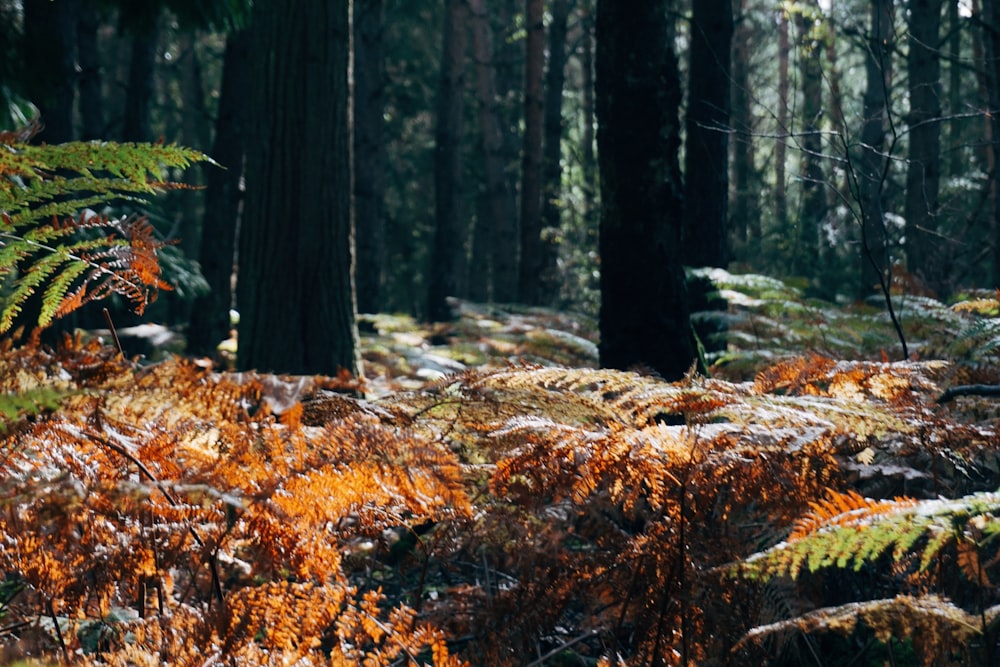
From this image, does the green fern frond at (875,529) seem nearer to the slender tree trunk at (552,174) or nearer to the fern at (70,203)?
the fern at (70,203)

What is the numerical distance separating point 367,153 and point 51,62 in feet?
33.7

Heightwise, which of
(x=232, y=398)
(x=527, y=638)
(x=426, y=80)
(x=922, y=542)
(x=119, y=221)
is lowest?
(x=527, y=638)

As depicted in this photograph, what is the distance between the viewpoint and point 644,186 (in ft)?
15.2

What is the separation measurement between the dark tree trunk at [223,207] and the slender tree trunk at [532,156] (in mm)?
5025

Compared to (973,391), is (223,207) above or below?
above

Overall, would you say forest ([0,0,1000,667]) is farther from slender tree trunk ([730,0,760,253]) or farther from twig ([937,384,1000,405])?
slender tree trunk ([730,0,760,253])

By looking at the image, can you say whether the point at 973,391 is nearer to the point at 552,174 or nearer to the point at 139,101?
the point at 139,101

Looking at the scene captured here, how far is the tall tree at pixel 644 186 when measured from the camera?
15.1 ft

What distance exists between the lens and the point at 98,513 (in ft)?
5.67

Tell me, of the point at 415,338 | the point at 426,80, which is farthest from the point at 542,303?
the point at 426,80

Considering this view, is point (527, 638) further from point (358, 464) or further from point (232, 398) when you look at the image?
point (232, 398)

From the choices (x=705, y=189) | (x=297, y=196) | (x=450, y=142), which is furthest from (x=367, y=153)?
(x=297, y=196)

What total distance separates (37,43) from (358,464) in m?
2.63

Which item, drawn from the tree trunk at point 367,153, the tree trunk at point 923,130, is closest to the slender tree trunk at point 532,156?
the tree trunk at point 367,153
